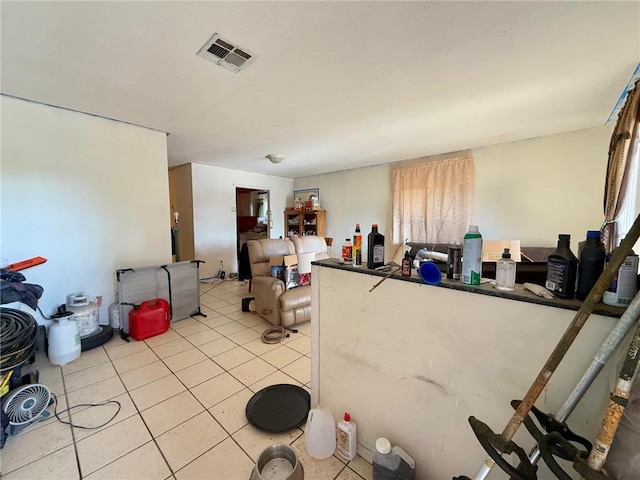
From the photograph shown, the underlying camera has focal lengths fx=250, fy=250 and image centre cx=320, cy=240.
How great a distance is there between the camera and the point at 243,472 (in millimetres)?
1236

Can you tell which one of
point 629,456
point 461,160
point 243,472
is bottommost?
point 243,472

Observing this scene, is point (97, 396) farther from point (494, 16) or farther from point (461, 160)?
point (461, 160)

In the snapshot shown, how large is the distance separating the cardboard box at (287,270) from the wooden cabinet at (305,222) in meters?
2.68

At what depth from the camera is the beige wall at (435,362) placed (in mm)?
812

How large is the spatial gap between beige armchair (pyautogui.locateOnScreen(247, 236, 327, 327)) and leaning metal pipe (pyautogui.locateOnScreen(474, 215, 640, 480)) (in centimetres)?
221

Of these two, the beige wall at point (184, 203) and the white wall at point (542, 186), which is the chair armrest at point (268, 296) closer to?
the beige wall at point (184, 203)

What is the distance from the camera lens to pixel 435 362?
41.4 inches

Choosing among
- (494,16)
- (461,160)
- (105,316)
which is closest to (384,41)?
(494,16)

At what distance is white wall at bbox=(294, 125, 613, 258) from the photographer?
119 inches

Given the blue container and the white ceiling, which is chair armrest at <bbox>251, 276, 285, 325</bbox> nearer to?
the white ceiling

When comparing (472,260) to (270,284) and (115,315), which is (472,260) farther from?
(115,315)

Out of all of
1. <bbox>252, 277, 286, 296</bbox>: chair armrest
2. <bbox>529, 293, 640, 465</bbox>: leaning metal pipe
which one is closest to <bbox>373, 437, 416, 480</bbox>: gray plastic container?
<bbox>529, 293, 640, 465</bbox>: leaning metal pipe

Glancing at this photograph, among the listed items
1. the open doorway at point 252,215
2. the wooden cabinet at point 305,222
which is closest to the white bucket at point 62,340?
the open doorway at point 252,215

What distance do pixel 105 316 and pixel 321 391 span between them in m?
2.62
